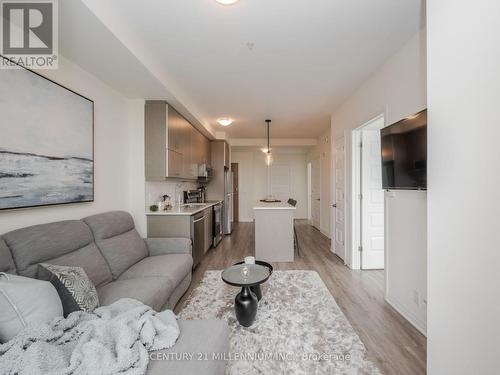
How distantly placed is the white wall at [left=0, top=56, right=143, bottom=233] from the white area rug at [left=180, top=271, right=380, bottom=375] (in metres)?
1.52

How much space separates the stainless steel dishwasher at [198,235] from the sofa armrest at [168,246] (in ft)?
1.30

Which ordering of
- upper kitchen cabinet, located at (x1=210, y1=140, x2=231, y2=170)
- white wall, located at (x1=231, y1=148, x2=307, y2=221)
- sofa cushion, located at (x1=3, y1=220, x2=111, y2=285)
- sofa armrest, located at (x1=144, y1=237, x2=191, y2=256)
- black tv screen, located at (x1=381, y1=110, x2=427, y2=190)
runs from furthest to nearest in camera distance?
white wall, located at (x1=231, y1=148, x2=307, y2=221)
upper kitchen cabinet, located at (x1=210, y1=140, x2=231, y2=170)
sofa armrest, located at (x1=144, y1=237, x2=191, y2=256)
black tv screen, located at (x1=381, y1=110, x2=427, y2=190)
sofa cushion, located at (x1=3, y1=220, x2=111, y2=285)

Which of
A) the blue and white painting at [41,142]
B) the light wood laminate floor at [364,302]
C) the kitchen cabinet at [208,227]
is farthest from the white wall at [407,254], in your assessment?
the blue and white painting at [41,142]

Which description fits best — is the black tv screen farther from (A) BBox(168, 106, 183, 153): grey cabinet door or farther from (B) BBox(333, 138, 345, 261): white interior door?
(A) BBox(168, 106, 183, 153): grey cabinet door

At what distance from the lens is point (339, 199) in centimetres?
400

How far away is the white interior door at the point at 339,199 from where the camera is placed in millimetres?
3800

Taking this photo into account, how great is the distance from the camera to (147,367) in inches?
41.0

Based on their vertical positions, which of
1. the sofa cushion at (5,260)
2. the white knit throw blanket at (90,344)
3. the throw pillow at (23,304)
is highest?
the sofa cushion at (5,260)

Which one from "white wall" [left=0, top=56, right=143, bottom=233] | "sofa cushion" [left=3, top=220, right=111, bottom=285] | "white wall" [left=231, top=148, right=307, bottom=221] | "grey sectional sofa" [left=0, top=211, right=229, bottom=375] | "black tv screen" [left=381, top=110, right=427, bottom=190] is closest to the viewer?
"grey sectional sofa" [left=0, top=211, right=229, bottom=375]

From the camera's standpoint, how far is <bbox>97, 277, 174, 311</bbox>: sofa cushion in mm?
1684

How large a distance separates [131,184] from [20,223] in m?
1.51

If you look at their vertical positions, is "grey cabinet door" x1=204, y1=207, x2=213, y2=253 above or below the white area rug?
above

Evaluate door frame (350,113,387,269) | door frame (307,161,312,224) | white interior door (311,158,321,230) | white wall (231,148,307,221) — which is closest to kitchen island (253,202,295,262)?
door frame (350,113,387,269)

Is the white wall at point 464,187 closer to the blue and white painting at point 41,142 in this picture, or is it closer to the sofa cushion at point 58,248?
the sofa cushion at point 58,248
